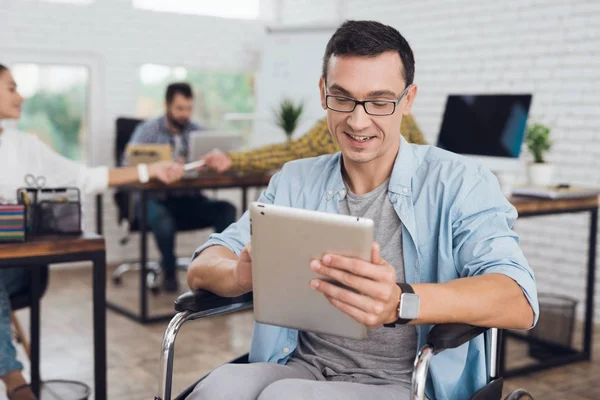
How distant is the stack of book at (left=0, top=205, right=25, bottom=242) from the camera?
7.27 ft

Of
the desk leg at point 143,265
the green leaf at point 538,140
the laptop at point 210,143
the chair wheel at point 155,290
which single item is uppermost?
the green leaf at point 538,140

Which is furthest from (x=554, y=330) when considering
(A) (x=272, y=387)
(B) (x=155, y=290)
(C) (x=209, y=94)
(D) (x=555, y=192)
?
(C) (x=209, y=94)

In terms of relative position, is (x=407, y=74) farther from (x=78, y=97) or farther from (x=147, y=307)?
(x=78, y=97)

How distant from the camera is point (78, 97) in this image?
5344 mm

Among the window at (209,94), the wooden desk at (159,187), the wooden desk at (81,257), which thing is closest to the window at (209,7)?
the window at (209,94)

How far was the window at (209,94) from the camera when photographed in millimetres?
5664

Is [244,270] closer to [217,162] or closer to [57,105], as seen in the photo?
[217,162]

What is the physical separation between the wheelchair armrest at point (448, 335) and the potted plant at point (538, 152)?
7.16 ft

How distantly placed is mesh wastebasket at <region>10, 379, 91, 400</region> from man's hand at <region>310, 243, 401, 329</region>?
1.77 meters

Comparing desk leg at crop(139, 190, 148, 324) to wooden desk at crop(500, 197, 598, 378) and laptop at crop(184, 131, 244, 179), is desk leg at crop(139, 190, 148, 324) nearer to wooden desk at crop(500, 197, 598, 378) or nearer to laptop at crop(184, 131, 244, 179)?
laptop at crop(184, 131, 244, 179)

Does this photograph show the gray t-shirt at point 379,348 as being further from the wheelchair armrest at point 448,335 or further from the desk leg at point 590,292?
the desk leg at point 590,292

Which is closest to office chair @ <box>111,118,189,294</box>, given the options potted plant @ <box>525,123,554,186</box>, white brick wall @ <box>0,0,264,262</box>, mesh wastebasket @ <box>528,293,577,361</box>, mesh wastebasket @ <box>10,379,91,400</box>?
white brick wall @ <box>0,0,264,262</box>

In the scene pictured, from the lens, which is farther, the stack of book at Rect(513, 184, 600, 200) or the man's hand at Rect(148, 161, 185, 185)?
the man's hand at Rect(148, 161, 185, 185)

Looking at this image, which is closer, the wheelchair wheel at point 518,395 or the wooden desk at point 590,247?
the wheelchair wheel at point 518,395
